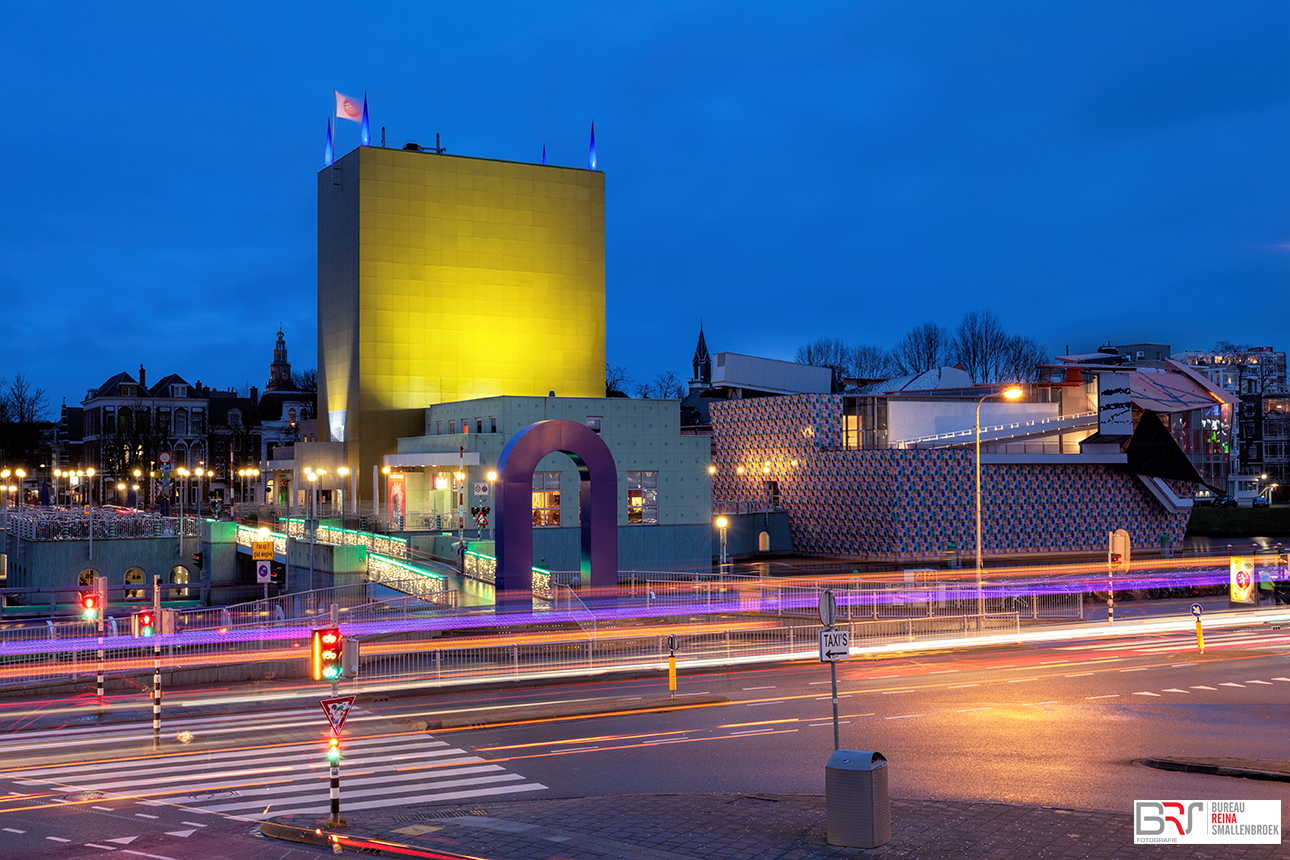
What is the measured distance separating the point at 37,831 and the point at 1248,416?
157 meters

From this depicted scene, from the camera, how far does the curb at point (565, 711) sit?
22.6 metres

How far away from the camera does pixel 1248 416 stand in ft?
479

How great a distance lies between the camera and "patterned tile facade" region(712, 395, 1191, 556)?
68062 mm

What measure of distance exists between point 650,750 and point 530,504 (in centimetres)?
1627

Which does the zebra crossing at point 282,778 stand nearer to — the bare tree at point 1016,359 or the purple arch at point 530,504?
the purple arch at point 530,504

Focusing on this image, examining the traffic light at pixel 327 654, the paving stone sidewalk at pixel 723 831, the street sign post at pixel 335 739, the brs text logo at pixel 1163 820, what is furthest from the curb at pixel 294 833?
the brs text logo at pixel 1163 820

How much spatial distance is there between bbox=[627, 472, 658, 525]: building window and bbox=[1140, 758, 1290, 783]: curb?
161ft

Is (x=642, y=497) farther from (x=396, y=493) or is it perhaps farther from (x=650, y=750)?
(x=650, y=750)

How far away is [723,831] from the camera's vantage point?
1402 centimetres

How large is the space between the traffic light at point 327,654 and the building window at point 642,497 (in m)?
49.5

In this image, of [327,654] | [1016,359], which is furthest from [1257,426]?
[327,654]

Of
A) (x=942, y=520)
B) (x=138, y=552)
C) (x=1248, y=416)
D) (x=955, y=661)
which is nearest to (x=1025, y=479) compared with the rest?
(x=942, y=520)

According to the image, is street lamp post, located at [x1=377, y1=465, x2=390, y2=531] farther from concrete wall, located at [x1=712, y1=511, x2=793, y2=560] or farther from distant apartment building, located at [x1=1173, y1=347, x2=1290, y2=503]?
distant apartment building, located at [x1=1173, y1=347, x2=1290, y2=503]

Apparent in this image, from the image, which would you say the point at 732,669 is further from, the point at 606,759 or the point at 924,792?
the point at 924,792
